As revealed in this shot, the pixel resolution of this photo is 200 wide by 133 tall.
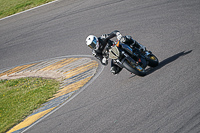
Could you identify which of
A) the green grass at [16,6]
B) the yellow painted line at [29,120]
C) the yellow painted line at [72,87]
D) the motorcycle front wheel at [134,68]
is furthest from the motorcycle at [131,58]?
the green grass at [16,6]

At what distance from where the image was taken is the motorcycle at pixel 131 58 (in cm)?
793

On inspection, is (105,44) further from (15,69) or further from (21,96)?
(15,69)

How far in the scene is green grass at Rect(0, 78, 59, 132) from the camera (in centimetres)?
921

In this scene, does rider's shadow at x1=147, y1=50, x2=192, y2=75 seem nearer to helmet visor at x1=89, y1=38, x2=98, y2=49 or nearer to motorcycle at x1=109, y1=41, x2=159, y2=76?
motorcycle at x1=109, y1=41, x2=159, y2=76

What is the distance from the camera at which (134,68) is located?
7949mm

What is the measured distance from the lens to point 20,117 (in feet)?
29.8

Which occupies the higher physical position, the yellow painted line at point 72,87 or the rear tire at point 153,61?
the rear tire at point 153,61

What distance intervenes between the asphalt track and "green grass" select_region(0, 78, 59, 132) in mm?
1272

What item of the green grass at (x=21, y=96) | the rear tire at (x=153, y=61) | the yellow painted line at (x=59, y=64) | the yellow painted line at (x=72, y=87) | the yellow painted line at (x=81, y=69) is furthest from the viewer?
the yellow painted line at (x=59, y=64)

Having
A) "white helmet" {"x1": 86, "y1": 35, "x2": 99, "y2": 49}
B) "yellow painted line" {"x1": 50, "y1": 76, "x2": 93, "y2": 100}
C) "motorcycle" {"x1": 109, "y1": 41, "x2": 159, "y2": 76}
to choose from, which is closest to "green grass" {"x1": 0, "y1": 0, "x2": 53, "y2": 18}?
"yellow painted line" {"x1": 50, "y1": 76, "x2": 93, "y2": 100}

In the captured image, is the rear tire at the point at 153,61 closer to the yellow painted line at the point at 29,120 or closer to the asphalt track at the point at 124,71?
the asphalt track at the point at 124,71

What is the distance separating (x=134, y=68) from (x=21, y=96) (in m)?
4.78

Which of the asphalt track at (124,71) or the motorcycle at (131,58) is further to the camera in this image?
the motorcycle at (131,58)

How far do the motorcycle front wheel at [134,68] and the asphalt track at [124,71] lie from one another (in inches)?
8.2
